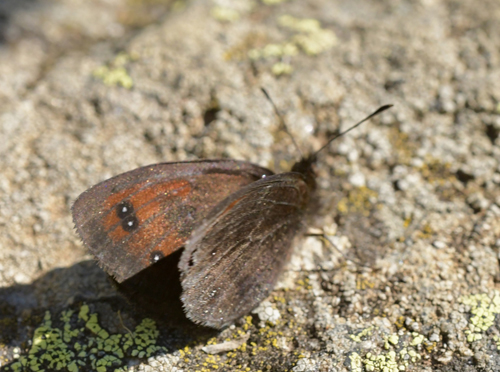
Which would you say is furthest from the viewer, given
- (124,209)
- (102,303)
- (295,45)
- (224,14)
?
→ (224,14)

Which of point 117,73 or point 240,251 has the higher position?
point 117,73

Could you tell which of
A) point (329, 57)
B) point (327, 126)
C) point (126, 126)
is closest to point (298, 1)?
point (329, 57)

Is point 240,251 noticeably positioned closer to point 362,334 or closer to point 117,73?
point 362,334

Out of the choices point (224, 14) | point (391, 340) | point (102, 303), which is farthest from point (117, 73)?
point (391, 340)

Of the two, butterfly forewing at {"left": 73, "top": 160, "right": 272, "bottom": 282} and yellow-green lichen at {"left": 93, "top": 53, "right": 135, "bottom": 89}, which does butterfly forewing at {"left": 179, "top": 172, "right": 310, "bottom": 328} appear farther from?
yellow-green lichen at {"left": 93, "top": 53, "right": 135, "bottom": 89}

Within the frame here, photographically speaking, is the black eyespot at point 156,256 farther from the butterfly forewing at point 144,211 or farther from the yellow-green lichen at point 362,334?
the yellow-green lichen at point 362,334

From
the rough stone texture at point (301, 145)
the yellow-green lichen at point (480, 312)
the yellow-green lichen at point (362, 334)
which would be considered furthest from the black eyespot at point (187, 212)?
the yellow-green lichen at point (480, 312)

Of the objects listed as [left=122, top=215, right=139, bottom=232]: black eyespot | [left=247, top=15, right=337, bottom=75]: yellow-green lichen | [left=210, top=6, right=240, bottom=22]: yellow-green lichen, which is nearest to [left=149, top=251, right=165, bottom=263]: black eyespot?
[left=122, top=215, right=139, bottom=232]: black eyespot

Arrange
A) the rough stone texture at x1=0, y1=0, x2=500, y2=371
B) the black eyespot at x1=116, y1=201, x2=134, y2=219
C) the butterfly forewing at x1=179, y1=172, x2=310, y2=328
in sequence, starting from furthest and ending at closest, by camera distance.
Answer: the rough stone texture at x1=0, y1=0, x2=500, y2=371, the black eyespot at x1=116, y1=201, x2=134, y2=219, the butterfly forewing at x1=179, y1=172, x2=310, y2=328

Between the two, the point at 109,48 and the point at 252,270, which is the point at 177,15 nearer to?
the point at 109,48
